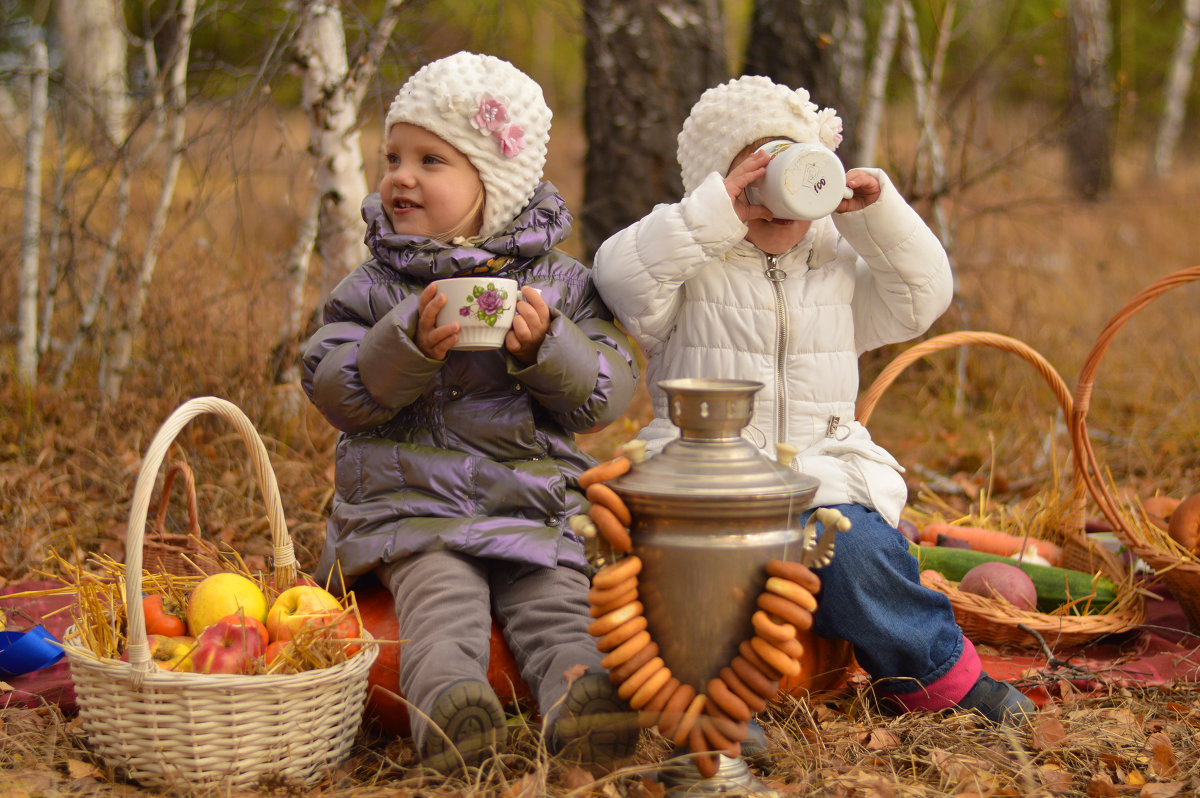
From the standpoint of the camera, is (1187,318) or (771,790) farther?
(1187,318)

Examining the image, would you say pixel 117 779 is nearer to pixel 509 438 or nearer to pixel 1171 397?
pixel 509 438

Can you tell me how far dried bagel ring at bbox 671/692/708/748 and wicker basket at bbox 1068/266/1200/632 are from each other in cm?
177

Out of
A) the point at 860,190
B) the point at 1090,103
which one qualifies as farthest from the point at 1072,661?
the point at 1090,103

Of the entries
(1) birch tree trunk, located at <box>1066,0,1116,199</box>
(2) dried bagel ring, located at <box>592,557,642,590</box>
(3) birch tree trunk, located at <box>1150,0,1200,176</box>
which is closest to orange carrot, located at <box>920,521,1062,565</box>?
(2) dried bagel ring, located at <box>592,557,642,590</box>

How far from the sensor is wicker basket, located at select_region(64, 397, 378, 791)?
200 cm

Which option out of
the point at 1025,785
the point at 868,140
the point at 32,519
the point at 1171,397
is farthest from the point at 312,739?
the point at 1171,397

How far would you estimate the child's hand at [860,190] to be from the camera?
2.49 meters

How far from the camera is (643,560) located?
6.44ft

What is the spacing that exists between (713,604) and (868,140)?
4.07 m

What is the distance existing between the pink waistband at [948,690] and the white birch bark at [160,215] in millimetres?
3280

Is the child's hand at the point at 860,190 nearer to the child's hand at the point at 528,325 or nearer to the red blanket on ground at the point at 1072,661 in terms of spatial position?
the child's hand at the point at 528,325

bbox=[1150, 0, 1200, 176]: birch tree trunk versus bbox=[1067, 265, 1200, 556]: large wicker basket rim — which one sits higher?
bbox=[1150, 0, 1200, 176]: birch tree trunk

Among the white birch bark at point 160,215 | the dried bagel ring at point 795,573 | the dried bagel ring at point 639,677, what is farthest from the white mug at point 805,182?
the white birch bark at point 160,215

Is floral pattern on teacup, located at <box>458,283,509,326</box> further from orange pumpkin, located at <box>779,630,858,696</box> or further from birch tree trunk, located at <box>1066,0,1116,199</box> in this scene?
birch tree trunk, located at <box>1066,0,1116,199</box>
